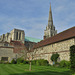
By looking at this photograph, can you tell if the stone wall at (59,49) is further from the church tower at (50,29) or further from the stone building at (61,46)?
the church tower at (50,29)

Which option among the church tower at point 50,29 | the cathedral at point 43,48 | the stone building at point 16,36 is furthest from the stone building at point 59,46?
the church tower at point 50,29

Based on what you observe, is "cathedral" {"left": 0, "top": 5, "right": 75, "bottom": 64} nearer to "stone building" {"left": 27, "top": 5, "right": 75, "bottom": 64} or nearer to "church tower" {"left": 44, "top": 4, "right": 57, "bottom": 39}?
"stone building" {"left": 27, "top": 5, "right": 75, "bottom": 64}

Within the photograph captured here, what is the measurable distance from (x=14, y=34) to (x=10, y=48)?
3471cm

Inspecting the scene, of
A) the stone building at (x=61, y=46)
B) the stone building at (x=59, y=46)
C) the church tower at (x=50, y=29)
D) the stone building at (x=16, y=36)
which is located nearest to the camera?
the stone building at (x=61, y=46)

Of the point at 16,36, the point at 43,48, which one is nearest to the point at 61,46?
the point at 43,48

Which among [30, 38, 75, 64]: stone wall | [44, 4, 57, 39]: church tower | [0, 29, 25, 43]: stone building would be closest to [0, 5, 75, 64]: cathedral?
[30, 38, 75, 64]: stone wall

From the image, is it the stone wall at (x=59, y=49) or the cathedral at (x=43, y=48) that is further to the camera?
the cathedral at (x=43, y=48)

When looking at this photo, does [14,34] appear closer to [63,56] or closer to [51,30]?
[51,30]

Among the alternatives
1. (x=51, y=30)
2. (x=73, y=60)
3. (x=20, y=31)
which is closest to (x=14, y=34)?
(x=20, y=31)

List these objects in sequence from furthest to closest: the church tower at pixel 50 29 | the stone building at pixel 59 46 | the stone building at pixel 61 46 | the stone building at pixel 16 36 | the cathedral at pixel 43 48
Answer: the church tower at pixel 50 29
the stone building at pixel 16 36
the cathedral at pixel 43 48
the stone building at pixel 59 46
the stone building at pixel 61 46

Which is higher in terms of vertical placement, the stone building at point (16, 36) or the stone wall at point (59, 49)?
the stone building at point (16, 36)

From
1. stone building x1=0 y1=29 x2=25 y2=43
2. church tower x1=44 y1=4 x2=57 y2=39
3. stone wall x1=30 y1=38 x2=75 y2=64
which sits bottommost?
stone wall x1=30 y1=38 x2=75 y2=64

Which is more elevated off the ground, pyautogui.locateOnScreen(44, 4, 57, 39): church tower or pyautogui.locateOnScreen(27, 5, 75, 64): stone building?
pyautogui.locateOnScreen(44, 4, 57, 39): church tower

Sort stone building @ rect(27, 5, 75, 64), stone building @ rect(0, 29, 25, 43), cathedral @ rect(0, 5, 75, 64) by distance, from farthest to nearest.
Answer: stone building @ rect(0, 29, 25, 43) → cathedral @ rect(0, 5, 75, 64) → stone building @ rect(27, 5, 75, 64)
